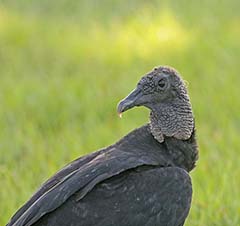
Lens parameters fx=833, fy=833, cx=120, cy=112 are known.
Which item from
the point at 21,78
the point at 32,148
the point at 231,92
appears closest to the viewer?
the point at 32,148

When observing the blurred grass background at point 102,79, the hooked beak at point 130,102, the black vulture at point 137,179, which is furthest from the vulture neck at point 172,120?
the blurred grass background at point 102,79

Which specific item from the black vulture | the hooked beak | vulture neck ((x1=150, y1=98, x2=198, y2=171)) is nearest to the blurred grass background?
vulture neck ((x1=150, y1=98, x2=198, y2=171))

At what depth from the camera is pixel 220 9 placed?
848 cm

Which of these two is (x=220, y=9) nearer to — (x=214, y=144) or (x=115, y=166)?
(x=214, y=144)

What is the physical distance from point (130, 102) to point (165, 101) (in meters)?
0.21

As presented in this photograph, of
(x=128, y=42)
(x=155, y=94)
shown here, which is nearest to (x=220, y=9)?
(x=128, y=42)

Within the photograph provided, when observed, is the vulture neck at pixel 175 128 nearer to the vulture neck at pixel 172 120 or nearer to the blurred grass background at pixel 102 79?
the vulture neck at pixel 172 120

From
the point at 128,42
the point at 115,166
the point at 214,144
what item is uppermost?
the point at 128,42

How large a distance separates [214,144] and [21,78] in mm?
2044

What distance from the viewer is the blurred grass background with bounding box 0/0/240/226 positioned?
18.1 feet

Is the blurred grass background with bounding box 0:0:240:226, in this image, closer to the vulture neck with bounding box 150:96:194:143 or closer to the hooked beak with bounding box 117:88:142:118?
the vulture neck with bounding box 150:96:194:143

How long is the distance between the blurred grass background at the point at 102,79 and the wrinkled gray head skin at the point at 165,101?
0.84 metres

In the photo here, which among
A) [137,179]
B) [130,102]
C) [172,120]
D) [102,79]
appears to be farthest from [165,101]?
[102,79]

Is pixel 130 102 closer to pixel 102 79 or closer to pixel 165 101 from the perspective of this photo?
pixel 165 101
